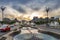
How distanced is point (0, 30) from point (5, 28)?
3.45ft

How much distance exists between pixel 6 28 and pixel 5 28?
55 cm

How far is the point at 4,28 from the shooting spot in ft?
109

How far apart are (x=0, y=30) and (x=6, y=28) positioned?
4.18 ft

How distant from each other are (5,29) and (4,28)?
13.5 inches

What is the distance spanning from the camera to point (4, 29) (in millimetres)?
33438

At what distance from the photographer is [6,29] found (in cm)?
3412

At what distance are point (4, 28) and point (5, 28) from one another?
0.71 feet

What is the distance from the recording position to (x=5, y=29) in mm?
33594

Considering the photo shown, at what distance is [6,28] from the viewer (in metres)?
34.0

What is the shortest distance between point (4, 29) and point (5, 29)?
0.76 feet

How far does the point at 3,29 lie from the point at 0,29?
0.58m

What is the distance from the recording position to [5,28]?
33.5 metres

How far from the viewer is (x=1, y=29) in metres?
33.5

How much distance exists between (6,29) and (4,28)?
84 centimetres
